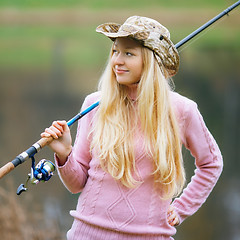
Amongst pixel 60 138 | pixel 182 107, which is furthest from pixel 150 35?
pixel 60 138

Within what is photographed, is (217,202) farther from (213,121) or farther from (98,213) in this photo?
(98,213)

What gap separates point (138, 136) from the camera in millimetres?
1920

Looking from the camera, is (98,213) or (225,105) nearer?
(98,213)

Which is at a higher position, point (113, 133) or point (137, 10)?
point (137, 10)

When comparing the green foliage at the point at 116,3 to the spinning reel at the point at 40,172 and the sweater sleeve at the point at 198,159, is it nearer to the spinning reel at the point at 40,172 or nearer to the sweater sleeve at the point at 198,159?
the sweater sleeve at the point at 198,159

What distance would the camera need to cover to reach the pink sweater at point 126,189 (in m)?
1.88

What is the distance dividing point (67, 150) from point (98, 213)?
20 cm

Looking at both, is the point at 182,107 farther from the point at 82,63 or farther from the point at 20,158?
the point at 82,63

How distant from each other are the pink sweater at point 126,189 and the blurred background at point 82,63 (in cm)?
459

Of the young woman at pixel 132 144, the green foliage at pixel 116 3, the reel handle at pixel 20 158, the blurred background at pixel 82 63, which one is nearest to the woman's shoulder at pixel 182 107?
the young woman at pixel 132 144

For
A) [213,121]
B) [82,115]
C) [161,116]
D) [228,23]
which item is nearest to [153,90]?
[161,116]

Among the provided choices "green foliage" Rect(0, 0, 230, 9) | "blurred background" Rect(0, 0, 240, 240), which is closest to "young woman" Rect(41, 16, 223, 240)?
"blurred background" Rect(0, 0, 240, 240)

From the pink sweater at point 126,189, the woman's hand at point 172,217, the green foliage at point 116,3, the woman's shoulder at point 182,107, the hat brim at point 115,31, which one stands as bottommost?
the woman's hand at point 172,217

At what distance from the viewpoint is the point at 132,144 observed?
74.9 inches
